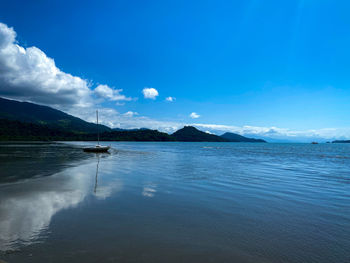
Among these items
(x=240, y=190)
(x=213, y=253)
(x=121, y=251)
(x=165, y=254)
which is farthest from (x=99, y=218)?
(x=240, y=190)

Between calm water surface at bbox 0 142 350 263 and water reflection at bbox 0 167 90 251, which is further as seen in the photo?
water reflection at bbox 0 167 90 251

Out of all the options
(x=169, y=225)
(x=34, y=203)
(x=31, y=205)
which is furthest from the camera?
(x=34, y=203)

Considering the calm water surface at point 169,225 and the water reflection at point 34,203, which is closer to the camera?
the calm water surface at point 169,225

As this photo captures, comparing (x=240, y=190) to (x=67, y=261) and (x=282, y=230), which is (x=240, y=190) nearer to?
(x=282, y=230)

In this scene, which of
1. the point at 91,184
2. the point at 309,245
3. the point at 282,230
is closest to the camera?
the point at 309,245

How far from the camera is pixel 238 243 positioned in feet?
22.0

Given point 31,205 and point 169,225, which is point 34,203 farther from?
point 169,225

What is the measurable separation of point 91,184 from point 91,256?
10.6 metres

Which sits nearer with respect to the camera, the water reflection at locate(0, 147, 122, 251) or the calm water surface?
the calm water surface

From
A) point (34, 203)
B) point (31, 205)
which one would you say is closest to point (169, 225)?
point (31, 205)

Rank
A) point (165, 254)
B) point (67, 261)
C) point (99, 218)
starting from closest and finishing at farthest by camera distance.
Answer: point (67, 261) < point (165, 254) < point (99, 218)

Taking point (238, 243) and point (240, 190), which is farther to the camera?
point (240, 190)

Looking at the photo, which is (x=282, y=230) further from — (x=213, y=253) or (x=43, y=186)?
(x=43, y=186)

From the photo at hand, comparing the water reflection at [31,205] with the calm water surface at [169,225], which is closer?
the calm water surface at [169,225]
